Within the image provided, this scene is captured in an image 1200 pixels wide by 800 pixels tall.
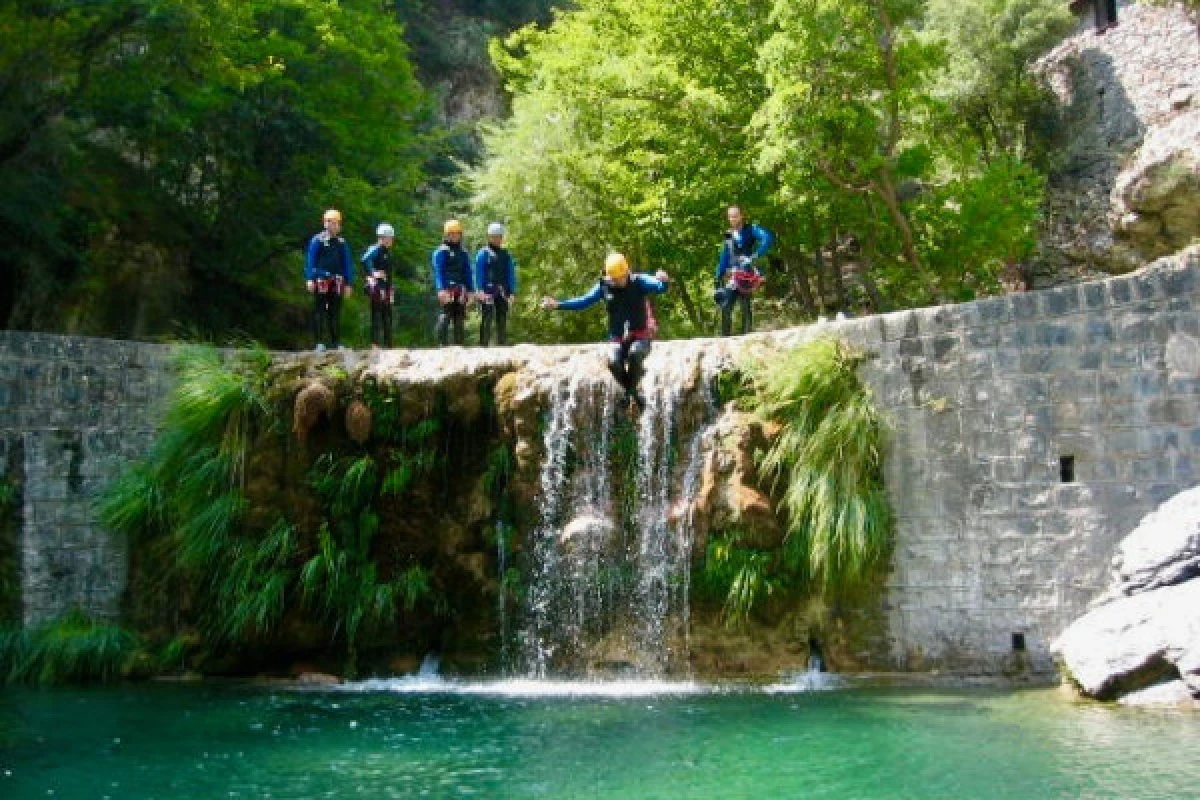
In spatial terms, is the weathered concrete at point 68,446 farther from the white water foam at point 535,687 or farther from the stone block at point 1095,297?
the stone block at point 1095,297

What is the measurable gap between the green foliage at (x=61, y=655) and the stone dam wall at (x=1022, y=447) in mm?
6347

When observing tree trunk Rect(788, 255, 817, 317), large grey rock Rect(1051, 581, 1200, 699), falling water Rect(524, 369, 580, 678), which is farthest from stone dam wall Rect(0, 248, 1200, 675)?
tree trunk Rect(788, 255, 817, 317)

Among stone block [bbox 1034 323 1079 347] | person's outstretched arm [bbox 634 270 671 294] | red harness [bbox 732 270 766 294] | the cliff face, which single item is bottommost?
stone block [bbox 1034 323 1079 347]

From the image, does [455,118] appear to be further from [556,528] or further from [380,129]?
[556,528]

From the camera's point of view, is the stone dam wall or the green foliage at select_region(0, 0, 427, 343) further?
the green foliage at select_region(0, 0, 427, 343)

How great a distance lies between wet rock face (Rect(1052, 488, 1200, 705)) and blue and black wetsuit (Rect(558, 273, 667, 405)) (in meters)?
4.08

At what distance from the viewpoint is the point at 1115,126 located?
25281mm

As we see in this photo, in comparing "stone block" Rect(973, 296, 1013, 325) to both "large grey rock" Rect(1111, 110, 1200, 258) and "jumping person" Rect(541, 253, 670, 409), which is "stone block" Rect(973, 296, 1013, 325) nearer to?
"jumping person" Rect(541, 253, 670, 409)

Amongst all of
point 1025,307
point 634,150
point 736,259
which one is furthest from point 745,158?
point 1025,307

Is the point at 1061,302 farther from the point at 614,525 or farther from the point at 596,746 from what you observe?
the point at 596,746

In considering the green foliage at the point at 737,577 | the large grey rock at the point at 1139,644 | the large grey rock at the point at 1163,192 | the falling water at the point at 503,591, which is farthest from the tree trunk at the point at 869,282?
the large grey rock at the point at 1139,644

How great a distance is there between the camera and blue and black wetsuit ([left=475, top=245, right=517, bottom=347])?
41.1 ft

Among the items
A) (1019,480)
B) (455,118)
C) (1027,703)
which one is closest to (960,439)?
(1019,480)

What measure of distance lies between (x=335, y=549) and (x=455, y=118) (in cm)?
2206
